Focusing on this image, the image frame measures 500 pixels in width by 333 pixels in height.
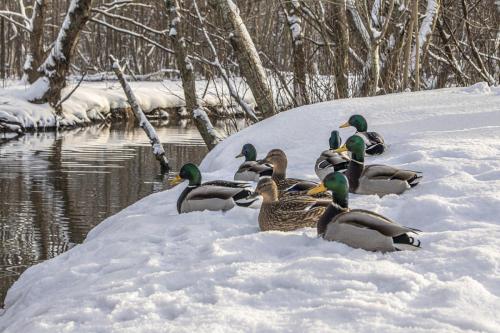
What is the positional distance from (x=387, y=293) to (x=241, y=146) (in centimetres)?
546

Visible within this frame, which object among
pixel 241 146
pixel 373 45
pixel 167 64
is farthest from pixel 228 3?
pixel 167 64

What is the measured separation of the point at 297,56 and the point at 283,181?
5.94 metres

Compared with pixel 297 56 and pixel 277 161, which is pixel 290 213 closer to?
pixel 277 161

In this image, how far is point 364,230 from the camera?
17.9ft

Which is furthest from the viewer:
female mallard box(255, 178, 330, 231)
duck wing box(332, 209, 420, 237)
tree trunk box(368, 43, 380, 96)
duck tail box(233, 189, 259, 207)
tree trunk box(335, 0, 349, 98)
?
tree trunk box(335, 0, 349, 98)

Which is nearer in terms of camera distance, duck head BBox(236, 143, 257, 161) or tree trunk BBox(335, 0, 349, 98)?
duck head BBox(236, 143, 257, 161)

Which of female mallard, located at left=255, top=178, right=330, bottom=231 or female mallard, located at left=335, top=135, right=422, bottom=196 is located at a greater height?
female mallard, located at left=335, top=135, right=422, bottom=196

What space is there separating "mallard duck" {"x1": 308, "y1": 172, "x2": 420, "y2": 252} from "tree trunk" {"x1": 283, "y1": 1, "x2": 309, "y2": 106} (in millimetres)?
7194

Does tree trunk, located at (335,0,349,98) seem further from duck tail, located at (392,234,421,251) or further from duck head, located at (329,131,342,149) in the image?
duck tail, located at (392,234,421,251)

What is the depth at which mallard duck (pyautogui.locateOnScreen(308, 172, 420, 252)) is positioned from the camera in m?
5.40

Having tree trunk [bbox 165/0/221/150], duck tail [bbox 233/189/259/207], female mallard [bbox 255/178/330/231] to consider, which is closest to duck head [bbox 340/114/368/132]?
duck tail [bbox 233/189/259/207]

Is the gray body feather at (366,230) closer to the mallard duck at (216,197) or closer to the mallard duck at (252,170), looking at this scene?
the mallard duck at (216,197)

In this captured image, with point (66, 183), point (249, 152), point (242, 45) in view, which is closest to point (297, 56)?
point (242, 45)

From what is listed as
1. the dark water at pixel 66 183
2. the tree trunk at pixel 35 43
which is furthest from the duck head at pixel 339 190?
the tree trunk at pixel 35 43
